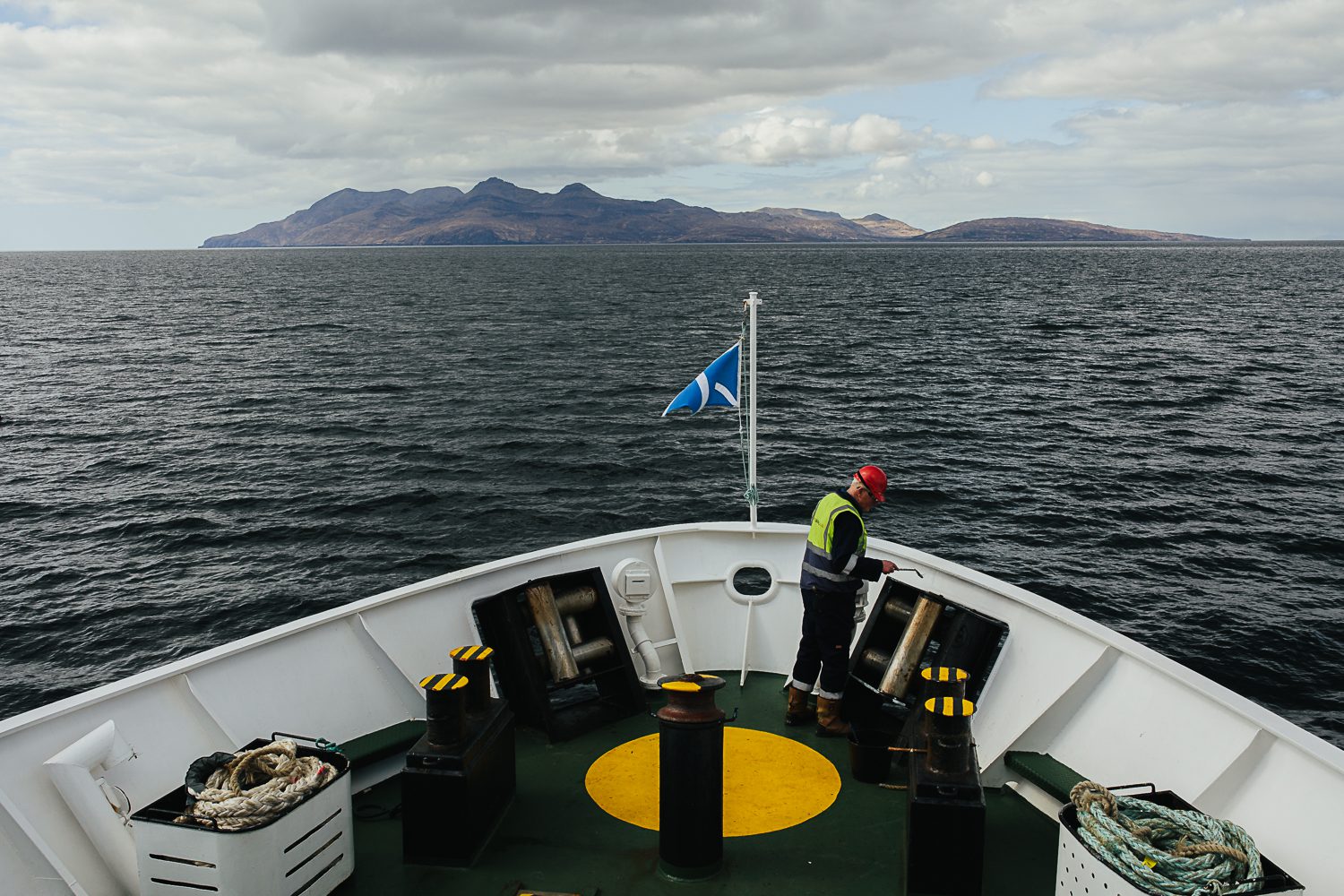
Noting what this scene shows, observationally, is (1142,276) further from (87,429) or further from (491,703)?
(491,703)

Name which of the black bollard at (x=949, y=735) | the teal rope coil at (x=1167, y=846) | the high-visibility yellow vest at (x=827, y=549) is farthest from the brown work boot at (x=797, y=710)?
the teal rope coil at (x=1167, y=846)

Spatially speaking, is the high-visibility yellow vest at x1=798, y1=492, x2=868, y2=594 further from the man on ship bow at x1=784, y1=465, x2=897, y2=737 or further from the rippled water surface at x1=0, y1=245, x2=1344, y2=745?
the rippled water surface at x1=0, y1=245, x2=1344, y2=745

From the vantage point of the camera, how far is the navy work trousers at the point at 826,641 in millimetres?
6723

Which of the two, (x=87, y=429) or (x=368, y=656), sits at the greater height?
(x=368, y=656)

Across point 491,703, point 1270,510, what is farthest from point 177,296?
point 491,703

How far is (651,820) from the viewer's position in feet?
19.3

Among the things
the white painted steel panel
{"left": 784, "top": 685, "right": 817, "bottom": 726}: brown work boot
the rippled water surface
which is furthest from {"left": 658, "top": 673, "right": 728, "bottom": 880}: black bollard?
the rippled water surface

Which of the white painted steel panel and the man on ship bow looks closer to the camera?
the white painted steel panel

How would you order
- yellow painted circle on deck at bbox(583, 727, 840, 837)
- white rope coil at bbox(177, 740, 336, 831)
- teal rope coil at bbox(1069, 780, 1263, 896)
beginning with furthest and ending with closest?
1. yellow painted circle on deck at bbox(583, 727, 840, 837)
2. white rope coil at bbox(177, 740, 336, 831)
3. teal rope coil at bbox(1069, 780, 1263, 896)

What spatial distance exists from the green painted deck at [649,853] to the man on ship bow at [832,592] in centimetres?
62

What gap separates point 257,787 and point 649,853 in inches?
83.7

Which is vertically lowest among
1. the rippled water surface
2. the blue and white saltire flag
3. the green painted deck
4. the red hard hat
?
the rippled water surface

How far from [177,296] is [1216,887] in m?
98.7

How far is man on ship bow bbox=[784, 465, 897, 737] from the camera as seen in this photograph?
648 cm
